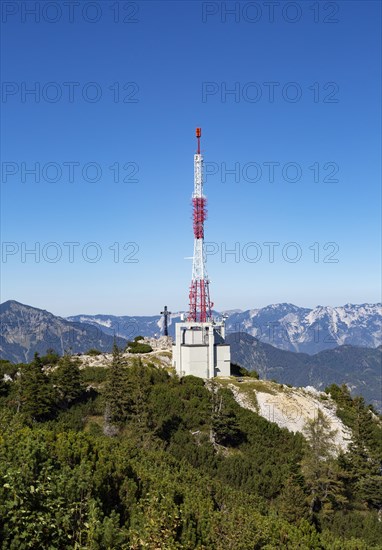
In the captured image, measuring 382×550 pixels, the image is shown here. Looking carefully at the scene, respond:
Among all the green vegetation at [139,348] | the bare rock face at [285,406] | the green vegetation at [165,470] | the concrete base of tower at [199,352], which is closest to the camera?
the green vegetation at [165,470]

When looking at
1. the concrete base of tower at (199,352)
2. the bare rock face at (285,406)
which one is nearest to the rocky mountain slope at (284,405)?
the bare rock face at (285,406)

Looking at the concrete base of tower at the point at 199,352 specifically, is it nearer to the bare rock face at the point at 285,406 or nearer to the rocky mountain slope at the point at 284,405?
the rocky mountain slope at the point at 284,405

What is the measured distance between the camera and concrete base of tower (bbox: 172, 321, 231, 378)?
197 feet

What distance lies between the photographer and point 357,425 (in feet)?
152

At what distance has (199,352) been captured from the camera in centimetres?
6006

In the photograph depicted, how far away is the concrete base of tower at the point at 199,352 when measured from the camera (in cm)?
5994

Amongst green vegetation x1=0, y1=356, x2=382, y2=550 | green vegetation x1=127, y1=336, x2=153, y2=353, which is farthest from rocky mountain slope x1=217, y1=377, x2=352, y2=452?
green vegetation x1=127, y1=336, x2=153, y2=353

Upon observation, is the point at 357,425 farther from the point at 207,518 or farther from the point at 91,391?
the point at 207,518

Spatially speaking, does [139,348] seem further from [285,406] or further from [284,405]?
[285,406]

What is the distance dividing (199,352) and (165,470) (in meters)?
34.4

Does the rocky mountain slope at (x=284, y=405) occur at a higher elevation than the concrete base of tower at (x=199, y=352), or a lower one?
lower

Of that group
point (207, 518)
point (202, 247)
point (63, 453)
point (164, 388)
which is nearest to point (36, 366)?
point (164, 388)

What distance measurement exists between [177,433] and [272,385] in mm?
17695

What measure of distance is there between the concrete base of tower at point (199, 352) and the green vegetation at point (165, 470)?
3.19 meters
